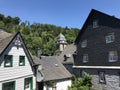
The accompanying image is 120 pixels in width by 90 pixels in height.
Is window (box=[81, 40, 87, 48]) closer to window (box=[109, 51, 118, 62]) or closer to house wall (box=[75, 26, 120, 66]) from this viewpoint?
house wall (box=[75, 26, 120, 66])

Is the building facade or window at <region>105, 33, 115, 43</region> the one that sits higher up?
window at <region>105, 33, 115, 43</region>

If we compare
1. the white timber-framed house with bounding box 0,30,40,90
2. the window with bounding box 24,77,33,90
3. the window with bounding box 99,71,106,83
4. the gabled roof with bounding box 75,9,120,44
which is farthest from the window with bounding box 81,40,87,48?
the window with bounding box 24,77,33,90

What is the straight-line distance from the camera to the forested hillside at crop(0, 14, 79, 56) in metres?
80.7

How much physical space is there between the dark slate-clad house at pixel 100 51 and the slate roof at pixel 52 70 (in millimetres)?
3794

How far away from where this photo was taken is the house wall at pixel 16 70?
16922 mm

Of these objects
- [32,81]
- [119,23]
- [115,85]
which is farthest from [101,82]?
[32,81]

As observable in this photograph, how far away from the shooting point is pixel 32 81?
21266 mm

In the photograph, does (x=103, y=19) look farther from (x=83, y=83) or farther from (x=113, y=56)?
(x=83, y=83)

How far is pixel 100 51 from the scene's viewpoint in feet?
91.4

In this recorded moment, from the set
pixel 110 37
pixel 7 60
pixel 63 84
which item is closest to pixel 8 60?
pixel 7 60

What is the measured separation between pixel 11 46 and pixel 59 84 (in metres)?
12.1

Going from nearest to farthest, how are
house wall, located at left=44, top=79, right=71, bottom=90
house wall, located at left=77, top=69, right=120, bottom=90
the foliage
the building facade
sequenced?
1. the building facade
2. house wall, located at left=77, top=69, right=120, bottom=90
3. house wall, located at left=44, top=79, right=71, bottom=90
4. the foliage

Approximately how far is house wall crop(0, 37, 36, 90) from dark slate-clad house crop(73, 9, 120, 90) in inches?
483

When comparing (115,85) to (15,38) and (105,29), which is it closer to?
(105,29)
